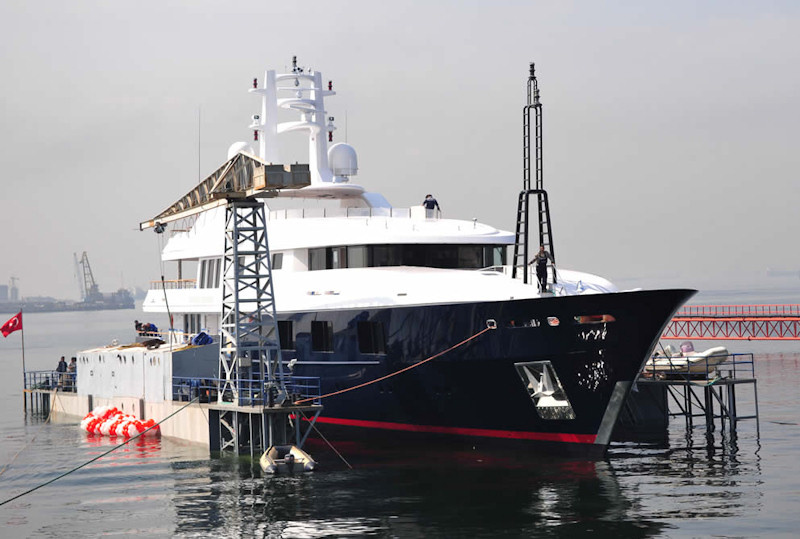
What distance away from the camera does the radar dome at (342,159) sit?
46.8 m

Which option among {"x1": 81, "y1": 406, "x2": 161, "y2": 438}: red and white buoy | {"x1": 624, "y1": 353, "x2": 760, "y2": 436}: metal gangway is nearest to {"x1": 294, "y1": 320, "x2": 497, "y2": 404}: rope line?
{"x1": 624, "y1": 353, "x2": 760, "y2": 436}: metal gangway

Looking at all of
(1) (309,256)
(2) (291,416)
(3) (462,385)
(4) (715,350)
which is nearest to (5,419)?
(1) (309,256)

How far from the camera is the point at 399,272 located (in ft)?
124

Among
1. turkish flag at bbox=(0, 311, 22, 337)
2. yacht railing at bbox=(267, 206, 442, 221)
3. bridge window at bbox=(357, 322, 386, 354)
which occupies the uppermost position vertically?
yacht railing at bbox=(267, 206, 442, 221)

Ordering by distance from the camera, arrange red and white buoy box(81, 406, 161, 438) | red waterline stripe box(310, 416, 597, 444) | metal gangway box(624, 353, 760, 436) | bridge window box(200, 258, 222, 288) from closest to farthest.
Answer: red waterline stripe box(310, 416, 597, 444)
metal gangway box(624, 353, 760, 436)
red and white buoy box(81, 406, 161, 438)
bridge window box(200, 258, 222, 288)

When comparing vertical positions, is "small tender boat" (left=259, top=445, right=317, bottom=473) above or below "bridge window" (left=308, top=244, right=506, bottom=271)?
below

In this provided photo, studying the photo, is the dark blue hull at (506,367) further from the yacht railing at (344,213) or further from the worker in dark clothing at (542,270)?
the yacht railing at (344,213)

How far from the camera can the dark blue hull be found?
3180cm

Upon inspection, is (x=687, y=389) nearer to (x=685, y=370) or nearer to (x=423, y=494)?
(x=685, y=370)

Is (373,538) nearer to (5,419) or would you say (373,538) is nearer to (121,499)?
(121,499)

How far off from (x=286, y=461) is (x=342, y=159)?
708 inches

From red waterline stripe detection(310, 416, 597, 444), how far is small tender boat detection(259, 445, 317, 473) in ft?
14.0

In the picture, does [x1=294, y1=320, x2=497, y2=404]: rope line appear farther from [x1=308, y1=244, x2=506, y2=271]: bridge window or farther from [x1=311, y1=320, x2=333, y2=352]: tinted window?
[x1=308, y1=244, x2=506, y2=271]: bridge window

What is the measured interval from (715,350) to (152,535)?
21216mm
